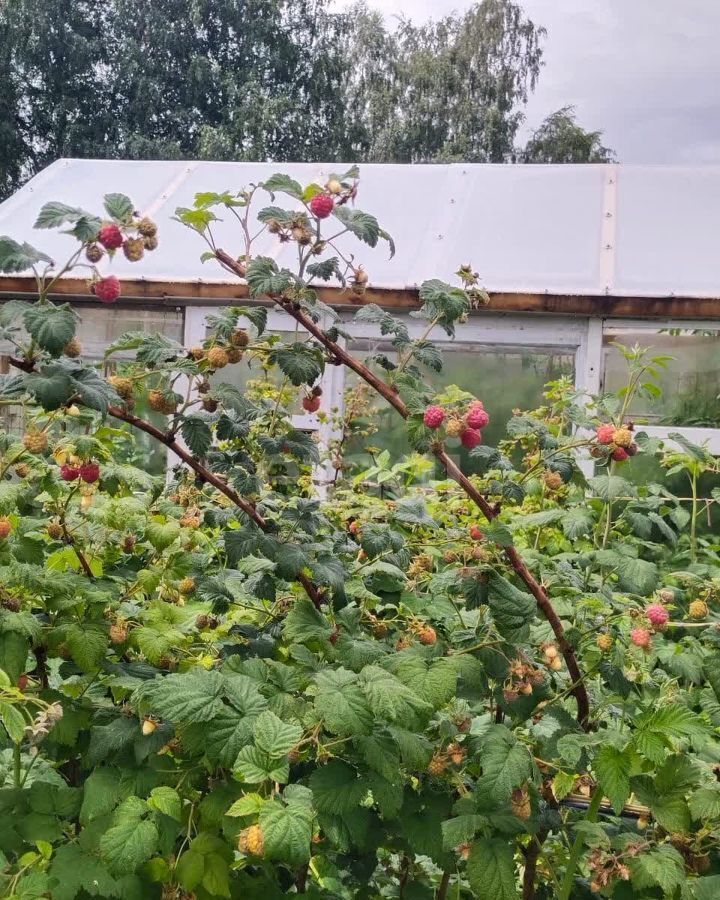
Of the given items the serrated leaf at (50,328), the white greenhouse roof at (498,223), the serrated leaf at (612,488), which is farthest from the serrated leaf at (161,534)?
the white greenhouse roof at (498,223)

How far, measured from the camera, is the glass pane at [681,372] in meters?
4.69

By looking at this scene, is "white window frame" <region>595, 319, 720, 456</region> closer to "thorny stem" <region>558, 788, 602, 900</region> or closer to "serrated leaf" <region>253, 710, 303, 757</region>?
"thorny stem" <region>558, 788, 602, 900</region>

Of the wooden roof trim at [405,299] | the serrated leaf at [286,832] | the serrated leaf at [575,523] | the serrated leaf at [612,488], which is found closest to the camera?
the serrated leaf at [286,832]

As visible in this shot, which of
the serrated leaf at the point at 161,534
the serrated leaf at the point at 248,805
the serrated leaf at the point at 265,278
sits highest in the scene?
the serrated leaf at the point at 265,278

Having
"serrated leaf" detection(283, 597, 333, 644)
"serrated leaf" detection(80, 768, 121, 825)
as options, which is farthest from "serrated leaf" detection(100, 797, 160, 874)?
"serrated leaf" detection(283, 597, 333, 644)

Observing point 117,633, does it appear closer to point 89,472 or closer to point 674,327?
point 89,472

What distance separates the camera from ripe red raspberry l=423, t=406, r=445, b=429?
4.33 feet

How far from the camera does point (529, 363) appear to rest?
484cm

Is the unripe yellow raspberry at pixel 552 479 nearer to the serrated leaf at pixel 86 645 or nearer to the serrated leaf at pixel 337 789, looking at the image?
the serrated leaf at pixel 337 789

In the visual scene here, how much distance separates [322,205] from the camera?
1372 millimetres

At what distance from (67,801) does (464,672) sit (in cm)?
61

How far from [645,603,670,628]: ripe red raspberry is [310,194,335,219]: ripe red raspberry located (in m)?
0.73

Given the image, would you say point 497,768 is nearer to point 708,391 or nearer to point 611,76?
point 708,391

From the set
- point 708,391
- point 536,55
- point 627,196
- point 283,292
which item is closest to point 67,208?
point 283,292
